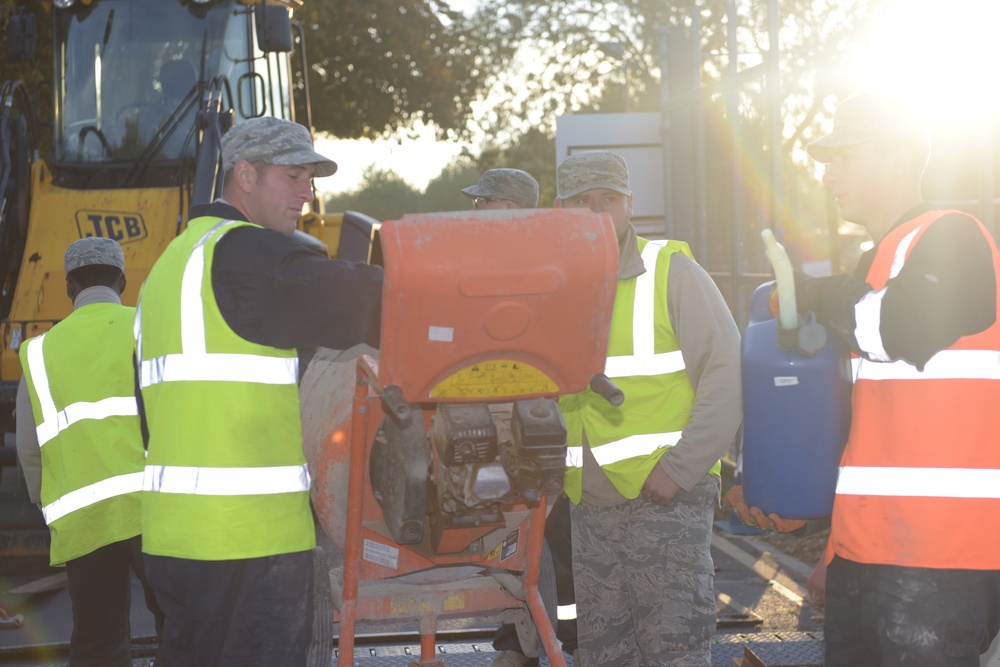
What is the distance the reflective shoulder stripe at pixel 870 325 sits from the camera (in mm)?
2807

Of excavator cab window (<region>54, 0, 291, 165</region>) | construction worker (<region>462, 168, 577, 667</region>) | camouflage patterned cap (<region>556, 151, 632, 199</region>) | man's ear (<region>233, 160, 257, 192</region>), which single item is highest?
excavator cab window (<region>54, 0, 291, 165</region>)

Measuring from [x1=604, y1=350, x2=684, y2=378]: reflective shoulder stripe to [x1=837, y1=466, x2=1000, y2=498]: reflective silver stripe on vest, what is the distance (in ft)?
3.30

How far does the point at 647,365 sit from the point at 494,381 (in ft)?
3.62

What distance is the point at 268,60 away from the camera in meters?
8.88

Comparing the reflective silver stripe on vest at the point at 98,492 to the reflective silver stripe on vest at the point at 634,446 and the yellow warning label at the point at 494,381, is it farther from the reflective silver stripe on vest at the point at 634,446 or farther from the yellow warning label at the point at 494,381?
the yellow warning label at the point at 494,381

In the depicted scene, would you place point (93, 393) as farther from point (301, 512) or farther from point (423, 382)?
point (423, 382)

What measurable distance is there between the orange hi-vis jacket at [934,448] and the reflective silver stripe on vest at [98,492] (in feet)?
7.90

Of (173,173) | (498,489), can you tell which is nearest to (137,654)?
(498,489)

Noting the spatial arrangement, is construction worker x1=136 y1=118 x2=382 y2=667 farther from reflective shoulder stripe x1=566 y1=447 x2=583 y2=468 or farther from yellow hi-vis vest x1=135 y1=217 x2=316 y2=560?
reflective shoulder stripe x1=566 y1=447 x2=583 y2=468

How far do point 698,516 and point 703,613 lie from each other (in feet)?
0.96

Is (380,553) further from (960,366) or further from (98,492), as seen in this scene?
(960,366)

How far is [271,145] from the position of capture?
315 centimetres

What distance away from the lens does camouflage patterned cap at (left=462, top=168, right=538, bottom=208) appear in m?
5.19

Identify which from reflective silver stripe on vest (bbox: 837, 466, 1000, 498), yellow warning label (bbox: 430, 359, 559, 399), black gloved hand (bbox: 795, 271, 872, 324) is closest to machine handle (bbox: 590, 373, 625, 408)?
yellow warning label (bbox: 430, 359, 559, 399)
